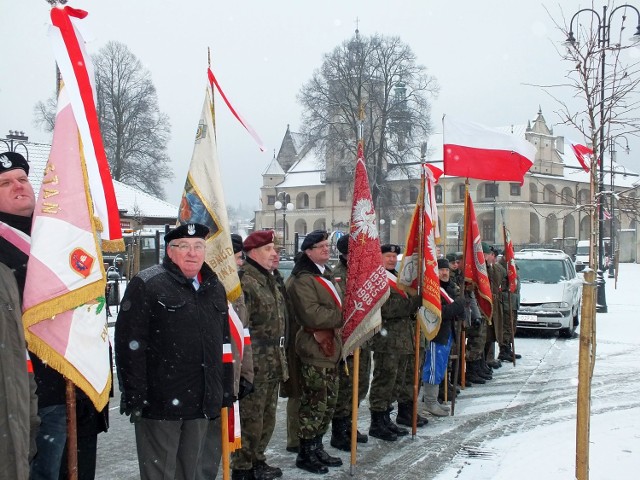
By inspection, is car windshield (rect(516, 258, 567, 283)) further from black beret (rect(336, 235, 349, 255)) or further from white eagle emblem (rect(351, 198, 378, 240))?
white eagle emblem (rect(351, 198, 378, 240))

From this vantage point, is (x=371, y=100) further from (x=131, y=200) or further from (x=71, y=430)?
(x=71, y=430)

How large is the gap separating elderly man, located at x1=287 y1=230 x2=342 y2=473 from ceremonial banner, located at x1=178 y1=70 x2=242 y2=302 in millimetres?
1114

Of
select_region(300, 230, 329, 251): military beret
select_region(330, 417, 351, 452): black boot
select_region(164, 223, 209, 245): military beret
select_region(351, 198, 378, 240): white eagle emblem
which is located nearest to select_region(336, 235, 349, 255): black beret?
select_region(351, 198, 378, 240): white eagle emblem

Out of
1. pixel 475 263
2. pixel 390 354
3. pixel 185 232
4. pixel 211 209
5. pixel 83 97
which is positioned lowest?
pixel 390 354

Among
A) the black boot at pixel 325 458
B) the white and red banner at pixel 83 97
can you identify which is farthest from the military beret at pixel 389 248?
the white and red banner at pixel 83 97

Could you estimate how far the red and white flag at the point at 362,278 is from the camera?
5.98 meters

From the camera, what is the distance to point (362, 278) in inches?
241

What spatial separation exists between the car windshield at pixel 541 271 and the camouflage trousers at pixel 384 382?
31.2 ft

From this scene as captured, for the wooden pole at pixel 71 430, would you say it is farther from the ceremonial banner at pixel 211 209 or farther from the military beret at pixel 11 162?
the ceremonial banner at pixel 211 209

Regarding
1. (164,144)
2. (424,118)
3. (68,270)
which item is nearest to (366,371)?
(68,270)

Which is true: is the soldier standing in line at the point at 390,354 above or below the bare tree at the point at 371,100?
below

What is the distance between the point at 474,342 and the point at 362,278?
4571 mm

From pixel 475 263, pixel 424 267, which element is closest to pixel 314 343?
pixel 424 267

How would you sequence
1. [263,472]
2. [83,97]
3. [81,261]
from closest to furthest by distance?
[81,261]
[83,97]
[263,472]
